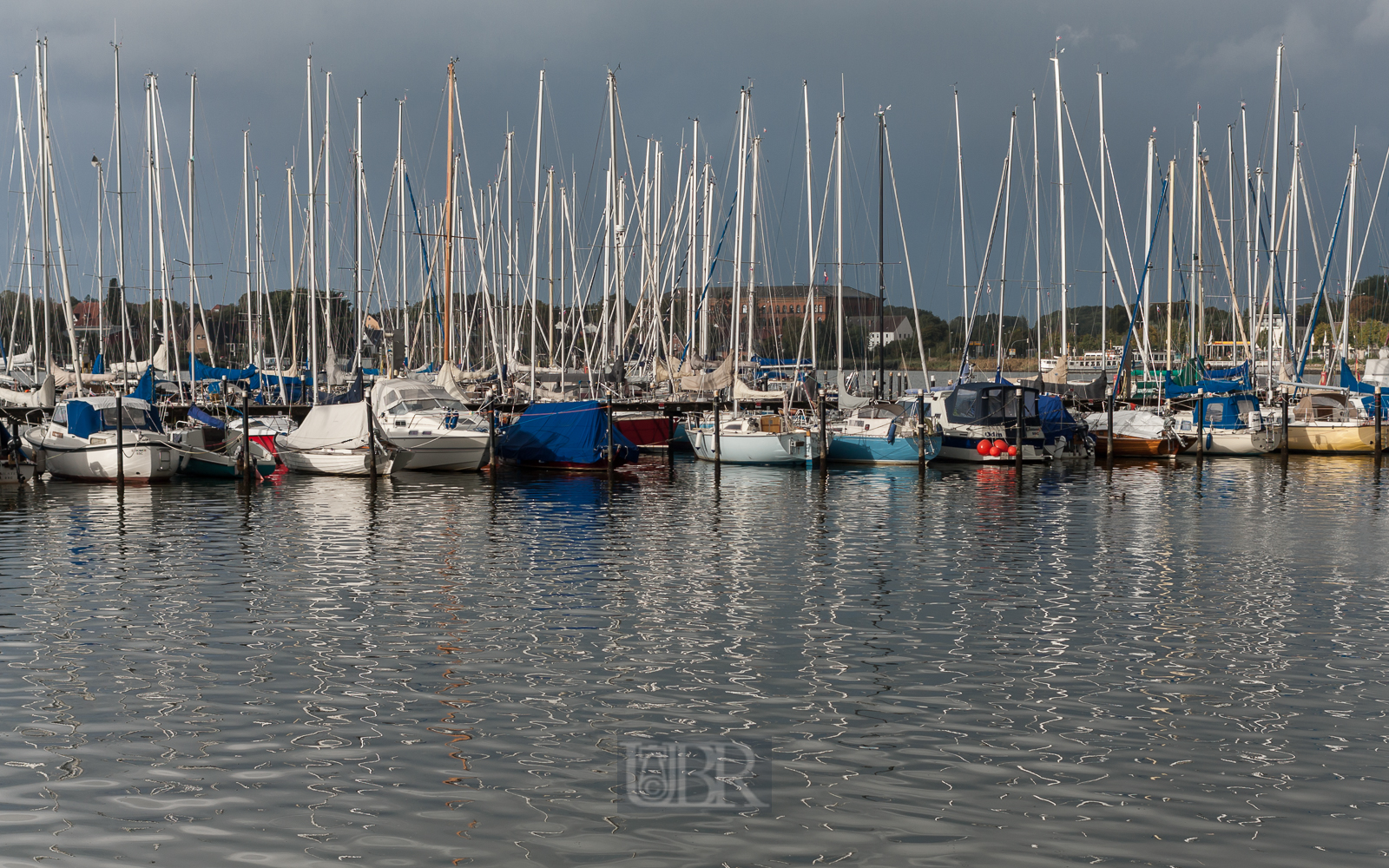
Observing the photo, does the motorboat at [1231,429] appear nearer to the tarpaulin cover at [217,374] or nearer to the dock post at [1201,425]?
the dock post at [1201,425]

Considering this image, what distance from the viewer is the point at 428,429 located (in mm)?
40156

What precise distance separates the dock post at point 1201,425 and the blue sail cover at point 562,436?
811 inches

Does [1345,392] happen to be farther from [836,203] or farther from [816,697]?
[816,697]

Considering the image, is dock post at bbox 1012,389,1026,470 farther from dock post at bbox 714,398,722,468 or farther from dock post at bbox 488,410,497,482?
dock post at bbox 488,410,497,482

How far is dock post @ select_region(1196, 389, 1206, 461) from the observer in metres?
44.7

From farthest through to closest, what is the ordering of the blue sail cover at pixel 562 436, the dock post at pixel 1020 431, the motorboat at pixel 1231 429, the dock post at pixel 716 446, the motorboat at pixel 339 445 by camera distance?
the motorboat at pixel 1231 429, the dock post at pixel 716 446, the blue sail cover at pixel 562 436, the dock post at pixel 1020 431, the motorboat at pixel 339 445

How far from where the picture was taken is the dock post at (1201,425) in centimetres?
4472

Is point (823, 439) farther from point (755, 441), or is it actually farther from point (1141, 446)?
point (1141, 446)

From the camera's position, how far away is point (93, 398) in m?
38.4

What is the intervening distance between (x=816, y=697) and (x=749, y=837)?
3.99 metres

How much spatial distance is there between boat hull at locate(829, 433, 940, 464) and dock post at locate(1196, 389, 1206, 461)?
974cm

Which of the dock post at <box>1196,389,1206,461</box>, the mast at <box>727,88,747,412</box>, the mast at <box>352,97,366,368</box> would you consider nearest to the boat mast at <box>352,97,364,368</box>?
the mast at <box>352,97,366,368</box>

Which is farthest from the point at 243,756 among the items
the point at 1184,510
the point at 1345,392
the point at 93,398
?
the point at 1345,392

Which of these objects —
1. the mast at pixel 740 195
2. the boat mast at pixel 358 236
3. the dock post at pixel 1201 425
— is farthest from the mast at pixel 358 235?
the dock post at pixel 1201 425
